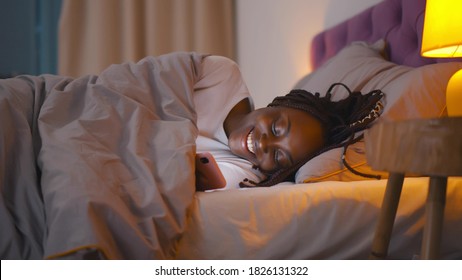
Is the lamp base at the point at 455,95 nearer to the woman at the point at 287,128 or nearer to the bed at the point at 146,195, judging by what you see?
the bed at the point at 146,195

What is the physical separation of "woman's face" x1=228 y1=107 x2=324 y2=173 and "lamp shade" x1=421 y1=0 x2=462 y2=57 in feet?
1.25

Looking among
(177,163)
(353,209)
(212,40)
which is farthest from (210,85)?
(212,40)

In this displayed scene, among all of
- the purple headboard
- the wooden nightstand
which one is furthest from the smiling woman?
the wooden nightstand

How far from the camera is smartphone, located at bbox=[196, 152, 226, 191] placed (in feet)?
3.89

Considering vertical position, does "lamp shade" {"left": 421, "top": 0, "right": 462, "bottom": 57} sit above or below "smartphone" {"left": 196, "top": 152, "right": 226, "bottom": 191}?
above

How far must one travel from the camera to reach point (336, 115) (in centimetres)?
146

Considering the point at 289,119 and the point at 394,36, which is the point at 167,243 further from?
the point at 394,36

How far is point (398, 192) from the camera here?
33.3 inches

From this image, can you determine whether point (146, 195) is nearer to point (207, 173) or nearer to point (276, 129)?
point (207, 173)

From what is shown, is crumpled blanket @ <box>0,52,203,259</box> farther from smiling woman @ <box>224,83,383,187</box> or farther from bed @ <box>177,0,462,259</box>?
smiling woman @ <box>224,83,383,187</box>

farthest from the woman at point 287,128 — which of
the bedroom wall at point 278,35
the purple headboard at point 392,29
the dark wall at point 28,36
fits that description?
the dark wall at point 28,36

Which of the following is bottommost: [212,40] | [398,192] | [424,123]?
[212,40]

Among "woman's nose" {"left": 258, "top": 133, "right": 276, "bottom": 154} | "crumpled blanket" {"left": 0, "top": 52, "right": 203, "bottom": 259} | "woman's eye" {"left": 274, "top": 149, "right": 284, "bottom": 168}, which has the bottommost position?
"woman's eye" {"left": 274, "top": 149, "right": 284, "bottom": 168}

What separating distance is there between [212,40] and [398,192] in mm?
2719
